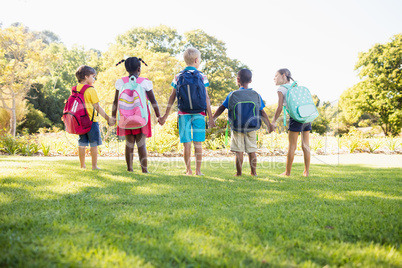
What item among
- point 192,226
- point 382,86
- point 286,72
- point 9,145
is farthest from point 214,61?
point 192,226

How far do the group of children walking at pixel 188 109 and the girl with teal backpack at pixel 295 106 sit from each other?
2 centimetres

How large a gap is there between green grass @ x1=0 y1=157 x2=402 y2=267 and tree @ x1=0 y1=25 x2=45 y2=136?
16.0 m

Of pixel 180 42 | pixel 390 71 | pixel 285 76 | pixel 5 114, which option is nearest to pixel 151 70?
pixel 5 114

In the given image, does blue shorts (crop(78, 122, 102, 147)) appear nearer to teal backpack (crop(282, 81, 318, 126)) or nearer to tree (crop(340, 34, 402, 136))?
teal backpack (crop(282, 81, 318, 126))

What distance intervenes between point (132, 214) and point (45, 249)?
748 millimetres

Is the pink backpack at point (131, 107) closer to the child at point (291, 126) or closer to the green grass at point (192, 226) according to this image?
the green grass at point (192, 226)

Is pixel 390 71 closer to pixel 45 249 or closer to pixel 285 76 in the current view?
pixel 285 76

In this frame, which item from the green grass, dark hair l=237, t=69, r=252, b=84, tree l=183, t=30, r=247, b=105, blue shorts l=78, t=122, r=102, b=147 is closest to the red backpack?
blue shorts l=78, t=122, r=102, b=147

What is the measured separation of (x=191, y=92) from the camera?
434 cm

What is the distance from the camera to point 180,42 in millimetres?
31625

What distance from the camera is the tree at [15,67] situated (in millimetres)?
16125

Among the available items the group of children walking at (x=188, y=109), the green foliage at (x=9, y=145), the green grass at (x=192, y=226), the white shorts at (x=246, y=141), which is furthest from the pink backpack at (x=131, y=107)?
the green foliage at (x=9, y=145)

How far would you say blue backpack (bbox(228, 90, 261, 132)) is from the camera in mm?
4551

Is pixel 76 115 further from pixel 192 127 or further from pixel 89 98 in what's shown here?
pixel 192 127
